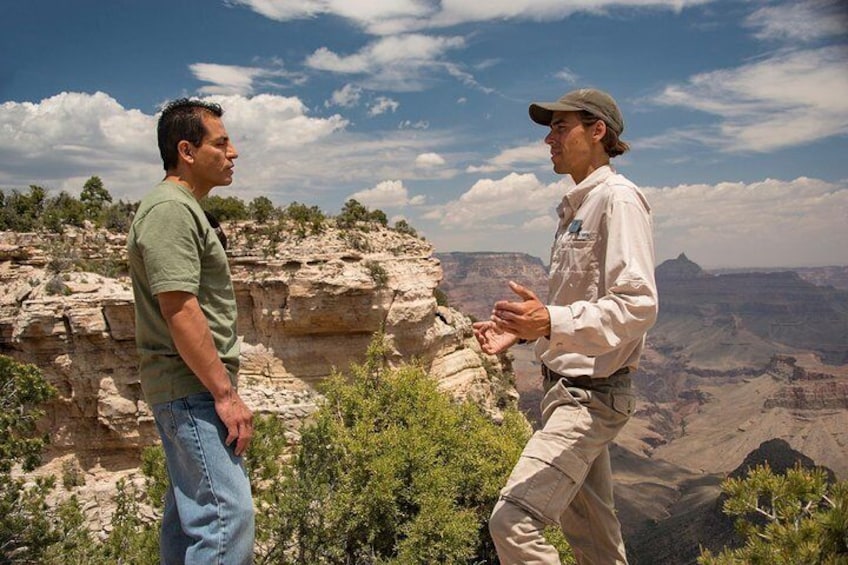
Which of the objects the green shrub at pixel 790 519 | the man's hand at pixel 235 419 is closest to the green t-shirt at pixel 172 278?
the man's hand at pixel 235 419

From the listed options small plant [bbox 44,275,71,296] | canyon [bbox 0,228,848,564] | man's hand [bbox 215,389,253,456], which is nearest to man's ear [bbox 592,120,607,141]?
man's hand [bbox 215,389,253,456]

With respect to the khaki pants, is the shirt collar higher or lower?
higher

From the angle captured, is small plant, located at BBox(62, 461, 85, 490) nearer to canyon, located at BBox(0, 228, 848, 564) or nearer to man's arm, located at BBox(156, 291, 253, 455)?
canyon, located at BBox(0, 228, 848, 564)

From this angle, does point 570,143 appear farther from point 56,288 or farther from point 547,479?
point 56,288

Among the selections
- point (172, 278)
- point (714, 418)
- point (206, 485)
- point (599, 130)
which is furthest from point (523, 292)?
point (714, 418)

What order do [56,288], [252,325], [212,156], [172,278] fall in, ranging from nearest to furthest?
[172,278] → [212,156] → [56,288] → [252,325]

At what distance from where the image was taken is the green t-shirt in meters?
2.42

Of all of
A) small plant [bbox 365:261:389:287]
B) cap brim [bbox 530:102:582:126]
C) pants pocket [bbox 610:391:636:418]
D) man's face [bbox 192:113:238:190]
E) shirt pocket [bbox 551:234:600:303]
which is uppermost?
cap brim [bbox 530:102:582:126]

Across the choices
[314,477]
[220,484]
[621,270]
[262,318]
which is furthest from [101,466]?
[621,270]

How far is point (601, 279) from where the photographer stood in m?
2.84

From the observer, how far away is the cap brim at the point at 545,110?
9.91 feet

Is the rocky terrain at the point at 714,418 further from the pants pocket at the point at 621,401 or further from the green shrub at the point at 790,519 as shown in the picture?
the pants pocket at the point at 621,401

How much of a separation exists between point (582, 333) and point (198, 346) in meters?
1.68

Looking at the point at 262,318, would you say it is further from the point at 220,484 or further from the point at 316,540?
the point at 220,484
